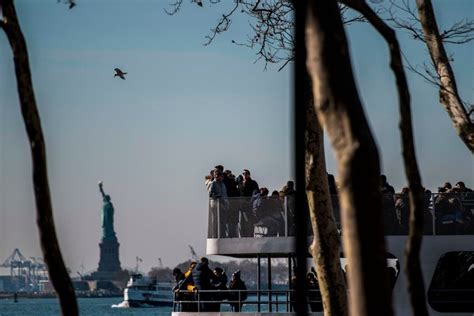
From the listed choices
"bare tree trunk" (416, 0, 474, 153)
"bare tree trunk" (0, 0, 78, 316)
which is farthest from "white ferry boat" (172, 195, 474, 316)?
"bare tree trunk" (0, 0, 78, 316)

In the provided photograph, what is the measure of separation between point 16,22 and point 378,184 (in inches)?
229

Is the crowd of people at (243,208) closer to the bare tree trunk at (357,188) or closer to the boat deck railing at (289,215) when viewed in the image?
the boat deck railing at (289,215)

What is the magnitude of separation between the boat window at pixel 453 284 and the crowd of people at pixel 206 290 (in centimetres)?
405

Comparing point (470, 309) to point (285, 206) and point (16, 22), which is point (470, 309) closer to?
point (285, 206)

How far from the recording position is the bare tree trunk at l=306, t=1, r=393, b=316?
12.5 metres

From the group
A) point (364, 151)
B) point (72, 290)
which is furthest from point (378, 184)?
point (72, 290)

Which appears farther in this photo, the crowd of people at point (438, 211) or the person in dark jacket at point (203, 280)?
the person in dark jacket at point (203, 280)

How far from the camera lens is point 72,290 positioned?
16.5 meters

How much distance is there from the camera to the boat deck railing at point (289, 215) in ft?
101

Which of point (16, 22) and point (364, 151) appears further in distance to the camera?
point (16, 22)

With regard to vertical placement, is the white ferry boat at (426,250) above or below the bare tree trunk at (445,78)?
below

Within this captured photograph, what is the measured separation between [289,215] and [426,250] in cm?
291

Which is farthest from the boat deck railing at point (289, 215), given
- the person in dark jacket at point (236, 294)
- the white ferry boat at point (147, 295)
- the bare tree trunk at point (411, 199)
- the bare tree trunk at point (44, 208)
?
the white ferry boat at point (147, 295)

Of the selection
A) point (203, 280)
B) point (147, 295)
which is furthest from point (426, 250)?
point (147, 295)
